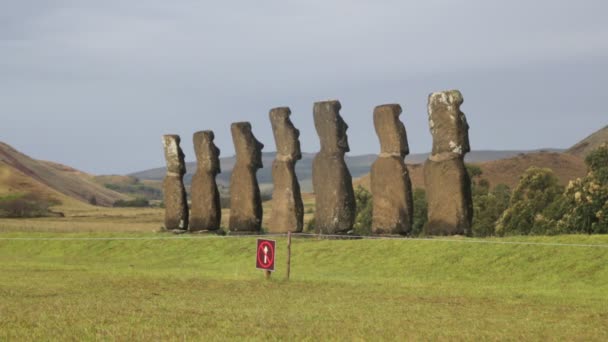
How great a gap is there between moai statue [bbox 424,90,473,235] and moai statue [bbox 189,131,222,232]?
31.2ft

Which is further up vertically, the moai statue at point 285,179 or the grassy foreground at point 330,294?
the moai statue at point 285,179

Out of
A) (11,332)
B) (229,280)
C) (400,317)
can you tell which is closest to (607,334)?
(400,317)

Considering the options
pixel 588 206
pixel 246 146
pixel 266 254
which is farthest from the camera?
pixel 246 146

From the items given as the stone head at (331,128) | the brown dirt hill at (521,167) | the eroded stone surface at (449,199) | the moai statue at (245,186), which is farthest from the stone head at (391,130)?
the brown dirt hill at (521,167)

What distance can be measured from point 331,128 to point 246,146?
4179mm

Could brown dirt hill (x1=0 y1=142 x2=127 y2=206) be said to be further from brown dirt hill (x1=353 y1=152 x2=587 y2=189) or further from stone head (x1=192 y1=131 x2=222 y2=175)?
stone head (x1=192 y1=131 x2=222 y2=175)

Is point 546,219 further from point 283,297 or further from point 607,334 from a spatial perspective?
point 607,334

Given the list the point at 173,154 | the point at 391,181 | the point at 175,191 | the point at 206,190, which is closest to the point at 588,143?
the point at 173,154

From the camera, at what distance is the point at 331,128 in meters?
29.0

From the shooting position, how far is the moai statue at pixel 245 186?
31828mm

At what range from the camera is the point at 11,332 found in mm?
12352

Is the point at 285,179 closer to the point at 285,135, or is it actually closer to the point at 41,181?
the point at 285,135

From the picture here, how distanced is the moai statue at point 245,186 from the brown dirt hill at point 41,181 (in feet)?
187

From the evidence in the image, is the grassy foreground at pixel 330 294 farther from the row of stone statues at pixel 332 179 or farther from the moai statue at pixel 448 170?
the row of stone statues at pixel 332 179
